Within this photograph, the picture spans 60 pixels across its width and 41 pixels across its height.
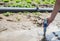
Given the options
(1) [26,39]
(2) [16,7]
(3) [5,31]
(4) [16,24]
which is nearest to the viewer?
(1) [26,39]

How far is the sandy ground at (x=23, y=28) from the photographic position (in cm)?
465

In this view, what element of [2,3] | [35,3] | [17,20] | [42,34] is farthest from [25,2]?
[42,34]

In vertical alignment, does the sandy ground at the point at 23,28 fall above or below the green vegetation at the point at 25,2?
below

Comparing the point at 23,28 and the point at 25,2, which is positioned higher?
the point at 25,2

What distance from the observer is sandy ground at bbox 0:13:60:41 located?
465 cm

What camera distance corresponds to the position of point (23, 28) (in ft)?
16.7

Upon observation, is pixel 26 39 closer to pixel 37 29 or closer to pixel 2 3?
pixel 37 29

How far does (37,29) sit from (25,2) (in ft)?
5.60

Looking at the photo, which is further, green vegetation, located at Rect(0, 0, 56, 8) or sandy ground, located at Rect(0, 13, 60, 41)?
green vegetation, located at Rect(0, 0, 56, 8)

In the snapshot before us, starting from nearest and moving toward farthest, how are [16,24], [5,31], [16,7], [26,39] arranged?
1. [26,39]
2. [5,31]
3. [16,24]
4. [16,7]

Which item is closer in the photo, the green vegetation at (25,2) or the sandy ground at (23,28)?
the sandy ground at (23,28)

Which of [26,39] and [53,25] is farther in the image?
[53,25]

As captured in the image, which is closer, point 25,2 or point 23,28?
point 23,28

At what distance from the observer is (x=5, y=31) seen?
4918 millimetres
